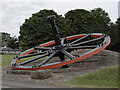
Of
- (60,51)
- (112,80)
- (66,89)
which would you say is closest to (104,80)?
(112,80)

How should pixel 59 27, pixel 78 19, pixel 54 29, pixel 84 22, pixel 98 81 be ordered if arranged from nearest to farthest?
pixel 98 81
pixel 54 29
pixel 59 27
pixel 84 22
pixel 78 19

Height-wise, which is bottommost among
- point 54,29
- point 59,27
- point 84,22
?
point 54,29

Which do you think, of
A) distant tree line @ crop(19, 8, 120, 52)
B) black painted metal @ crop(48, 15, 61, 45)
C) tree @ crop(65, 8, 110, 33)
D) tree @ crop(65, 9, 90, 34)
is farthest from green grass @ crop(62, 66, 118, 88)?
tree @ crop(65, 9, 90, 34)

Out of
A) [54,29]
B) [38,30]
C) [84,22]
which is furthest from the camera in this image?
[84,22]

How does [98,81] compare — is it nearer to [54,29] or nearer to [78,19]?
[54,29]

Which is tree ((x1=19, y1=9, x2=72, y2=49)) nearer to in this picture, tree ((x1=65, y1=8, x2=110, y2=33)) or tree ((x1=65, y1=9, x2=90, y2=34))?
tree ((x1=65, y1=9, x2=90, y2=34))

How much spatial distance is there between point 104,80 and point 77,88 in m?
2.39

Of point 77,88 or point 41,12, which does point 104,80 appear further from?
point 41,12

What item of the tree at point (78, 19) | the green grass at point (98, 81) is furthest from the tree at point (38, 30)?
the green grass at point (98, 81)

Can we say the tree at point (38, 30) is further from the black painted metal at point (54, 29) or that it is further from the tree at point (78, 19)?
the black painted metal at point (54, 29)

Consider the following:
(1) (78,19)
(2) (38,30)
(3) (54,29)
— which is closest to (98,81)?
(3) (54,29)

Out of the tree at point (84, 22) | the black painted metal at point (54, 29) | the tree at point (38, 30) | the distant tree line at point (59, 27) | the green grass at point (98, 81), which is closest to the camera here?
the green grass at point (98, 81)

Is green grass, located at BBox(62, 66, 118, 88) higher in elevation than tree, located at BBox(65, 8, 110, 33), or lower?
lower

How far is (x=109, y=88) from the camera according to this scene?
898 centimetres
